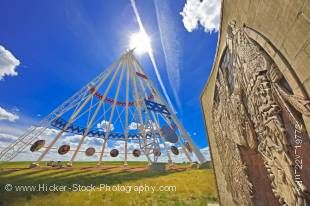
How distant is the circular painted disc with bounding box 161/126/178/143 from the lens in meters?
26.6

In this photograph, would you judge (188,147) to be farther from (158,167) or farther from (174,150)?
(158,167)

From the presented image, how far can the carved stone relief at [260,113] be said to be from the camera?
11.7 feet

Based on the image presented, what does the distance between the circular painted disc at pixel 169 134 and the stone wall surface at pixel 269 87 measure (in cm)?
1999

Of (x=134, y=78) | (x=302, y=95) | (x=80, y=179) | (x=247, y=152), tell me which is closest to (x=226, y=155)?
(x=247, y=152)

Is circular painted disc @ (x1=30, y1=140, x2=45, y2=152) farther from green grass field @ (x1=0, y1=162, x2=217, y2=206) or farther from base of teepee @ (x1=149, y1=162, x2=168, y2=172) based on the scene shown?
base of teepee @ (x1=149, y1=162, x2=168, y2=172)

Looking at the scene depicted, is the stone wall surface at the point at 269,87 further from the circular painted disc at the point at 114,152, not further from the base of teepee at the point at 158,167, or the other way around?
the circular painted disc at the point at 114,152

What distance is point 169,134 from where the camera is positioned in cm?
2680

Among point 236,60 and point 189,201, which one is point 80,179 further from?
point 236,60

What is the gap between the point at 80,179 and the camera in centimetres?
1639

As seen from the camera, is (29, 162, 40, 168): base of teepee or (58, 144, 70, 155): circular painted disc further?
(58, 144, 70, 155): circular painted disc

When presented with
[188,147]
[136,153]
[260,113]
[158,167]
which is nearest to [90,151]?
[136,153]

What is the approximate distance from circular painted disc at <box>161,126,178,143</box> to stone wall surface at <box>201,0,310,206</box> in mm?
19991

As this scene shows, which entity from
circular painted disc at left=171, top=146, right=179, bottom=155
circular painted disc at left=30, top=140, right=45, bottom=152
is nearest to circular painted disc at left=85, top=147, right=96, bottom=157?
circular painted disc at left=30, top=140, right=45, bottom=152

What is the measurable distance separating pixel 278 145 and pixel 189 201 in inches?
407
